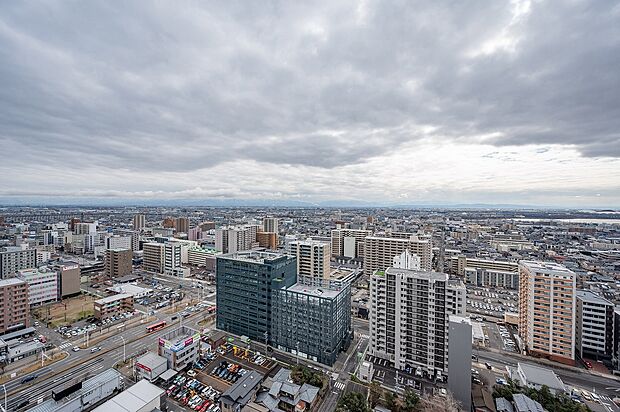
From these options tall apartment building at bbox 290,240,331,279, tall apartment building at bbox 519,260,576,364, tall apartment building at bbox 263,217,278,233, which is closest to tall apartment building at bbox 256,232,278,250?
tall apartment building at bbox 263,217,278,233

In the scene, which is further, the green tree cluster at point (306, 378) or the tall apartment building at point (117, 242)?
the tall apartment building at point (117, 242)

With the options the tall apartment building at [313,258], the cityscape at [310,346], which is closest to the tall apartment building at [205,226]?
the cityscape at [310,346]

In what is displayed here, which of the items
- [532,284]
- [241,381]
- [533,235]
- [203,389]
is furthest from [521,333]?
[533,235]

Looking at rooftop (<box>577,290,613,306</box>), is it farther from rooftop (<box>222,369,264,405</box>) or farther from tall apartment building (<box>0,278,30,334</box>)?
tall apartment building (<box>0,278,30,334</box>)

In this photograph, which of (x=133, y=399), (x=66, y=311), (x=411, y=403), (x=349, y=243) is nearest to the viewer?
(x=133, y=399)

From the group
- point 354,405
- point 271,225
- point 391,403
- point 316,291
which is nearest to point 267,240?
point 271,225

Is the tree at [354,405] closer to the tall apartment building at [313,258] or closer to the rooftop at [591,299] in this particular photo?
the tall apartment building at [313,258]

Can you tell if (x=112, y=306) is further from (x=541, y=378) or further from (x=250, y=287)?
(x=541, y=378)
